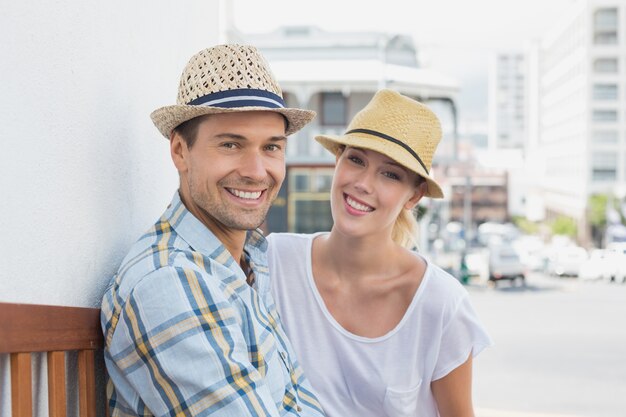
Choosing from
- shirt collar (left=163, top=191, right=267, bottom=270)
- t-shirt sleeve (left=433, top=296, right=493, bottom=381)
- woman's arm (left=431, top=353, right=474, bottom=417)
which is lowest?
woman's arm (left=431, top=353, right=474, bottom=417)

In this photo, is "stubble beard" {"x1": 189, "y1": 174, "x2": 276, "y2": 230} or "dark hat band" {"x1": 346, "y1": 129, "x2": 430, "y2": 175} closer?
"stubble beard" {"x1": 189, "y1": 174, "x2": 276, "y2": 230}

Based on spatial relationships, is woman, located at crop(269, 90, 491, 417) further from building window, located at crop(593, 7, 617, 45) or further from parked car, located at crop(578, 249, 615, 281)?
building window, located at crop(593, 7, 617, 45)

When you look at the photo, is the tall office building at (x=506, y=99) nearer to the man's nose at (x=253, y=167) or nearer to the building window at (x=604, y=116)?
the building window at (x=604, y=116)

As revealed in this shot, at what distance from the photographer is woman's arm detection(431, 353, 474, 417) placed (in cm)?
236

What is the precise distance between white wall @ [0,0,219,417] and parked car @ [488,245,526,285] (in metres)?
29.8

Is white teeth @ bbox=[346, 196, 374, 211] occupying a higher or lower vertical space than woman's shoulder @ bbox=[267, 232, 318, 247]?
higher

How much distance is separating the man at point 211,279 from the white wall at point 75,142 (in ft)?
0.54

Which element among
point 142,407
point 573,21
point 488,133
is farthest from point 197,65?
point 488,133

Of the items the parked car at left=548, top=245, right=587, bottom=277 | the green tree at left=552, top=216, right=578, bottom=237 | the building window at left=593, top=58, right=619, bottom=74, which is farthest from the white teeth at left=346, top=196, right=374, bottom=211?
the green tree at left=552, top=216, right=578, bottom=237

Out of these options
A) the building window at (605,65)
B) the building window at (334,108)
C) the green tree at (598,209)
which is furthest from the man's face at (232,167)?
the building window at (605,65)

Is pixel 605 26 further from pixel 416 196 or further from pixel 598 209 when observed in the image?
pixel 416 196

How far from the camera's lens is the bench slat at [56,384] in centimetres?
158

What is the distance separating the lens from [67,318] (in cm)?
162

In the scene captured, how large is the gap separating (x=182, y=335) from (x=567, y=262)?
129 ft
